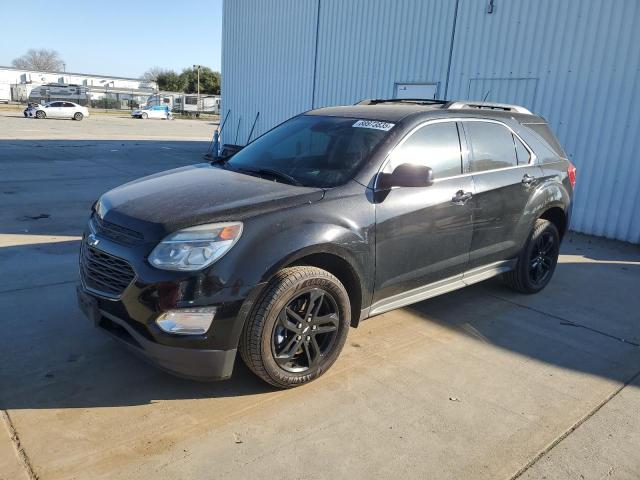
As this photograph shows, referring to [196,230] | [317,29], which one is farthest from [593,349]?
[317,29]

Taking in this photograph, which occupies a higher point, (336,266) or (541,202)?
(541,202)

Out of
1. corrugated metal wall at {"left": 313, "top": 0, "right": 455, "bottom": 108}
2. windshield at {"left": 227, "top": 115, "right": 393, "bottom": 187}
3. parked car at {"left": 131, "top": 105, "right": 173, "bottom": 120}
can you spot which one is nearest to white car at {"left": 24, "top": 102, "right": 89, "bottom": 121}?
parked car at {"left": 131, "top": 105, "right": 173, "bottom": 120}

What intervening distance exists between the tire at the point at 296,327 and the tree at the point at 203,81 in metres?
88.1

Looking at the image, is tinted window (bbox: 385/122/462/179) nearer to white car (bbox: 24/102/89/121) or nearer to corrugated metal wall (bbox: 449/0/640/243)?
corrugated metal wall (bbox: 449/0/640/243)

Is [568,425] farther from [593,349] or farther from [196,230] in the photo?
[196,230]

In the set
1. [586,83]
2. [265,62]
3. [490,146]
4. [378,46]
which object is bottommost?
[490,146]

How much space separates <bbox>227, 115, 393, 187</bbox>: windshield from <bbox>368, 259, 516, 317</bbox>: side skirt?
97 centimetres

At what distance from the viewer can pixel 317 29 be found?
1409 centimetres

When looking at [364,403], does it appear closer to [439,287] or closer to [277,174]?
[439,287]

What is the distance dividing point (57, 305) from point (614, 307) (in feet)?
17.3

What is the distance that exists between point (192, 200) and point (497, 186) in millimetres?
2658

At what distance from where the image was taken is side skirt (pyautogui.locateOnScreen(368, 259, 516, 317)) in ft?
12.5

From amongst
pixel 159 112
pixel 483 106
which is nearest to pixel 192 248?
pixel 483 106

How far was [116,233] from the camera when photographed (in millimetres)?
3143
